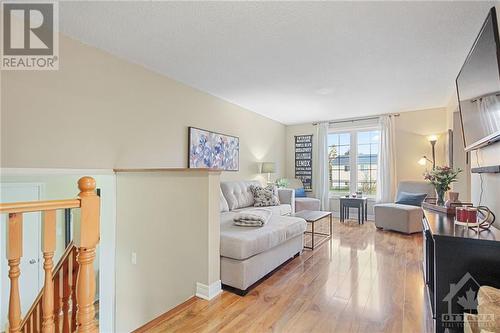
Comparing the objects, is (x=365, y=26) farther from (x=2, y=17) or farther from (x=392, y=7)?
(x=2, y=17)

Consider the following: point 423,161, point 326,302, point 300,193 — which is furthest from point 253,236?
point 423,161

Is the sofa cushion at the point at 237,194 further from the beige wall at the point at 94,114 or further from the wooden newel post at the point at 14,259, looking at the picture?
the wooden newel post at the point at 14,259

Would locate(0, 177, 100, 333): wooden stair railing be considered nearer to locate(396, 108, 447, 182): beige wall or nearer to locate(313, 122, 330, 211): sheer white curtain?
locate(313, 122, 330, 211): sheer white curtain

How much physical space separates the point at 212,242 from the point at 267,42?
200 cm

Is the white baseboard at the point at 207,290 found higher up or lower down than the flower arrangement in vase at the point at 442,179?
lower down

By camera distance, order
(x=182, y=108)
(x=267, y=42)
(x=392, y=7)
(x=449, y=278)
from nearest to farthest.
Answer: (x=449, y=278)
(x=392, y=7)
(x=267, y=42)
(x=182, y=108)

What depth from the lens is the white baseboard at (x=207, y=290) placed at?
2.25m

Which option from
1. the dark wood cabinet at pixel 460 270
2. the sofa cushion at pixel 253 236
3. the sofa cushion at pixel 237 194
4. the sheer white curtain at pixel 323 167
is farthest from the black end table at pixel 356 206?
the dark wood cabinet at pixel 460 270

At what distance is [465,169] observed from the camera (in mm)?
4105

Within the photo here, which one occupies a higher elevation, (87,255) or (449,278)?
(87,255)

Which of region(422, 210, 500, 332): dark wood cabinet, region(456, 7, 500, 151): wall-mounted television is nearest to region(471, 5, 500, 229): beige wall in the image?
region(456, 7, 500, 151): wall-mounted television

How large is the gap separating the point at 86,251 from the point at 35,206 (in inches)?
10.2

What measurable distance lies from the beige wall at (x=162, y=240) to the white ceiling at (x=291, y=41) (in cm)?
134

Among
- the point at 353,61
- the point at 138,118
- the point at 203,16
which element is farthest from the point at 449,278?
the point at 138,118
